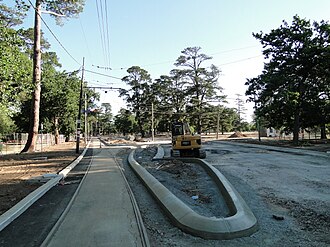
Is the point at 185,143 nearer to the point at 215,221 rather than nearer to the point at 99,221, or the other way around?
the point at 99,221

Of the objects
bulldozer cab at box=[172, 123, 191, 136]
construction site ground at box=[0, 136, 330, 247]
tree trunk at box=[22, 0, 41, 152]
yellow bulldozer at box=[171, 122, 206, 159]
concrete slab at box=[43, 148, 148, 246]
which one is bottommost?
concrete slab at box=[43, 148, 148, 246]

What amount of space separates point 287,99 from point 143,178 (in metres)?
20.8

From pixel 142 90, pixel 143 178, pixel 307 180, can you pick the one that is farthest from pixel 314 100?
pixel 142 90

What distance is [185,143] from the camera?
1916cm

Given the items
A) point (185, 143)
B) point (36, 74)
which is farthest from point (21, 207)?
point (36, 74)

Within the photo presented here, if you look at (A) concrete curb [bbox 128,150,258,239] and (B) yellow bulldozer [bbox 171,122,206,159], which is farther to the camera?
(B) yellow bulldozer [bbox 171,122,206,159]

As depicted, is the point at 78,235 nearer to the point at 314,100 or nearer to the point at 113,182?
the point at 113,182

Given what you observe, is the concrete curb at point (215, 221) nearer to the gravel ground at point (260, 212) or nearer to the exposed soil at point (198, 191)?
the gravel ground at point (260, 212)

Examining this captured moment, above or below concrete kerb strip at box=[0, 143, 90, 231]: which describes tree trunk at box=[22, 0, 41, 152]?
above

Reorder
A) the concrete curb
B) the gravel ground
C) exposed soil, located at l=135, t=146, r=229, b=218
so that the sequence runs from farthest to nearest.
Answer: exposed soil, located at l=135, t=146, r=229, b=218 → the concrete curb → the gravel ground

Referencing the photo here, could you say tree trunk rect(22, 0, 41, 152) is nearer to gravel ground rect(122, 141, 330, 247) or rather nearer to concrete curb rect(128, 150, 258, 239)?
gravel ground rect(122, 141, 330, 247)

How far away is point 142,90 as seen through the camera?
74.6 meters

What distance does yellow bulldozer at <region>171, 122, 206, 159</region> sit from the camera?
1914cm

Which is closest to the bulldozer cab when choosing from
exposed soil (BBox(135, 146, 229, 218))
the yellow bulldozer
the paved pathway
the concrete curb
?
the yellow bulldozer
